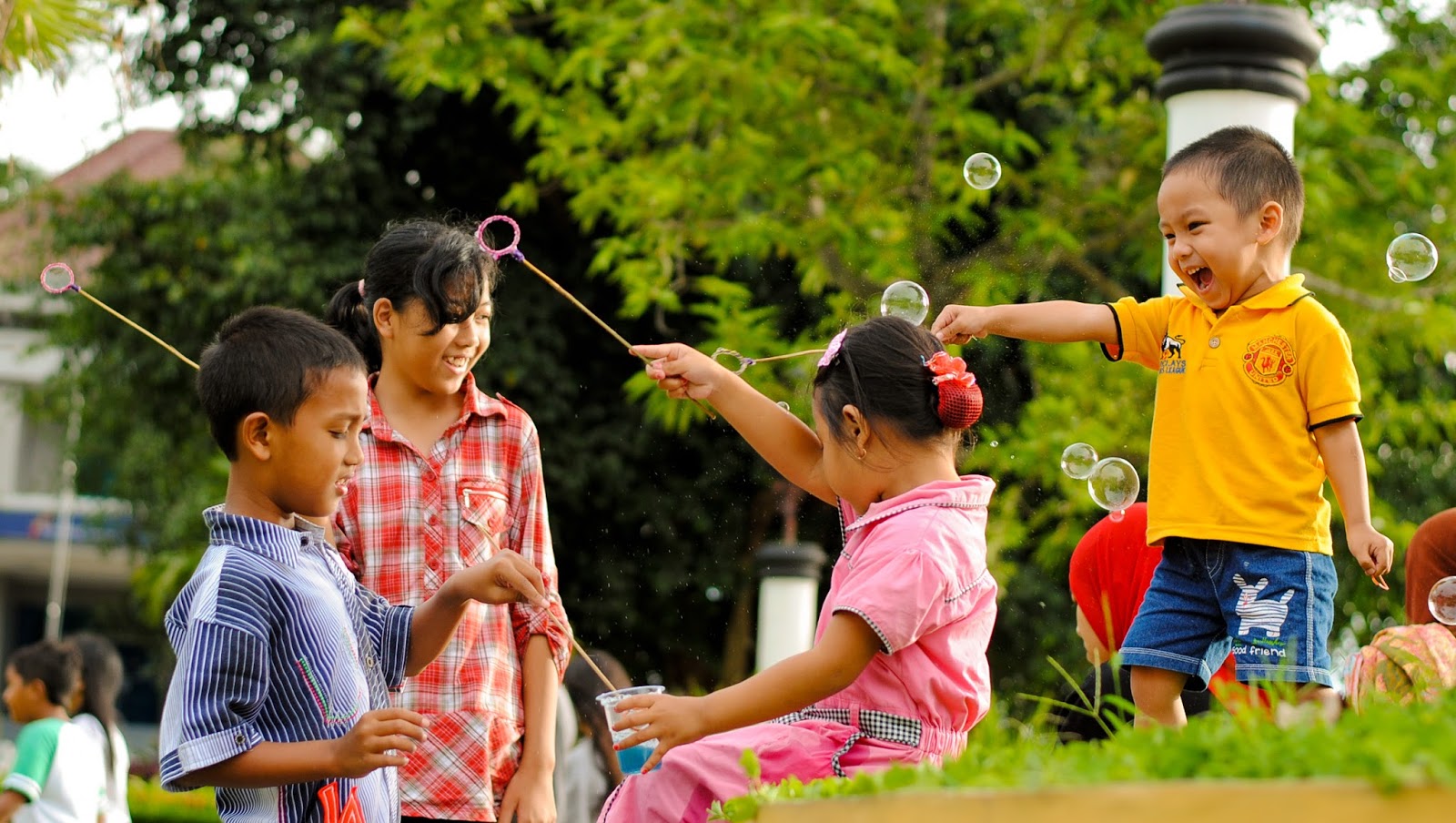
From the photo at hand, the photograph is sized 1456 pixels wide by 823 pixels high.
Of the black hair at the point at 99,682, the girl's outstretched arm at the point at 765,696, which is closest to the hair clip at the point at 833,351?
the girl's outstretched arm at the point at 765,696

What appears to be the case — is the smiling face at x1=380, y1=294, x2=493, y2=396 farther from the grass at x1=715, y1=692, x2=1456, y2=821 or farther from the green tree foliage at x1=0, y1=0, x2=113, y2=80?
the green tree foliage at x1=0, y1=0, x2=113, y2=80

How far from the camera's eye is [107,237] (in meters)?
12.9

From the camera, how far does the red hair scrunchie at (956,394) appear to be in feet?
9.56

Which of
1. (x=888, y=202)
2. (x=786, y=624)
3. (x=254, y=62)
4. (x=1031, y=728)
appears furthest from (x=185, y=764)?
(x=254, y=62)

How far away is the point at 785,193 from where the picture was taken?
9.20m

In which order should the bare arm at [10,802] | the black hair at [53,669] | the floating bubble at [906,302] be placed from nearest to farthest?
the floating bubble at [906,302] < the bare arm at [10,802] < the black hair at [53,669]

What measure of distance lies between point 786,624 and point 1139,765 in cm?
860

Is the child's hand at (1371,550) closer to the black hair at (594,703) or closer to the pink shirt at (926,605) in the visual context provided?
the pink shirt at (926,605)

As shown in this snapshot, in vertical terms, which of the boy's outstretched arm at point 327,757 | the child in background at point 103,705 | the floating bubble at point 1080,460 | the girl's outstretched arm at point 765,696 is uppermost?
the floating bubble at point 1080,460

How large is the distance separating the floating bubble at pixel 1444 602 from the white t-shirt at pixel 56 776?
15.0 feet

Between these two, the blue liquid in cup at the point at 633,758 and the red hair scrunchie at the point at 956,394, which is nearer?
the red hair scrunchie at the point at 956,394

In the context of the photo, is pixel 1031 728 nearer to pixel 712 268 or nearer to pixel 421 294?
pixel 421 294

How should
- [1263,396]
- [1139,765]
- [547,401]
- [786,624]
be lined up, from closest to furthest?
[1139,765] → [1263,396] → [786,624] → [547,401]

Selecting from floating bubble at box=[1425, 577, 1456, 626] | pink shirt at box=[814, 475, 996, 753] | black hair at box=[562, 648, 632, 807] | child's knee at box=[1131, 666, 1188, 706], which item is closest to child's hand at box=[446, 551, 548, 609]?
pink shirt at box=[814, 475, 996, 753]
